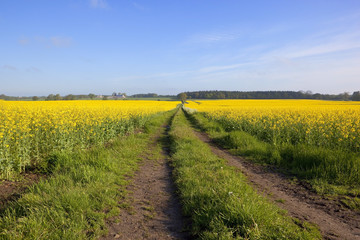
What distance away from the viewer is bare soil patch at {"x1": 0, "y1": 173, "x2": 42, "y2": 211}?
399cm

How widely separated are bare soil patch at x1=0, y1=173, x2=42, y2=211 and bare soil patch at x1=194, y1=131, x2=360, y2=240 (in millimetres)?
5387

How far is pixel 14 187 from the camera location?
181 inches

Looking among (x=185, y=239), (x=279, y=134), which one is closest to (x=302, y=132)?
(x=279, y=134)

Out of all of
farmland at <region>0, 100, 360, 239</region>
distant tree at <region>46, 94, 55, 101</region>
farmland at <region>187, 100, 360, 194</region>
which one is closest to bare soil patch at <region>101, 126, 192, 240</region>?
farmland at <region>0, 100, 360, 239</region>

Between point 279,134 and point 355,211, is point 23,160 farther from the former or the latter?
point 279,134

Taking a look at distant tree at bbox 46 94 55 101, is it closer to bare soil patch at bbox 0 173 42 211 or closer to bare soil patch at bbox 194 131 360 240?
bare soil patch at bbox 0 173 42 211

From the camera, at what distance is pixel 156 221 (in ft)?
10.7

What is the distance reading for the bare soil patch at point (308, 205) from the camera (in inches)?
122

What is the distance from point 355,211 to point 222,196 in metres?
2.59

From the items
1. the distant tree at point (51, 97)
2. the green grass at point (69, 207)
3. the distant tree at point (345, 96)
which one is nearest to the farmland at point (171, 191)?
the green grass at point (69, 207)

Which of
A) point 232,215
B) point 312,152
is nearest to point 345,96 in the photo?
point 312,152

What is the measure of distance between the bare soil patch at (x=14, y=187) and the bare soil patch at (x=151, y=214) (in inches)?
90.5

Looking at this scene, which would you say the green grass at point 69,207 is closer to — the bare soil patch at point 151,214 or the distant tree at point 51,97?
the bare soil patch at point 151,214

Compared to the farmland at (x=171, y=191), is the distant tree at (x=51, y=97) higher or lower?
higher
